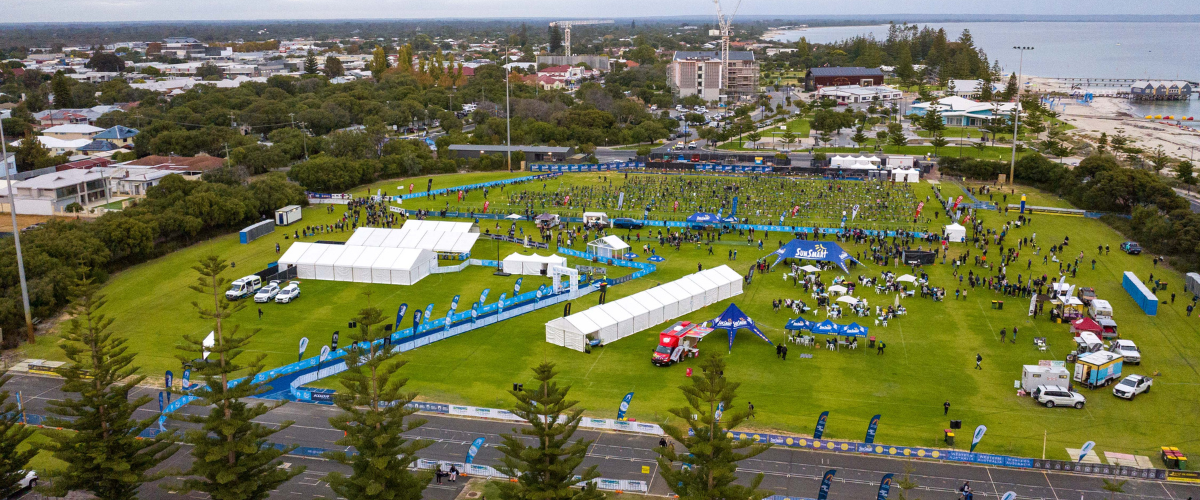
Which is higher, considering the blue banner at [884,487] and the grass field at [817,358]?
the blue banner at [884,487]

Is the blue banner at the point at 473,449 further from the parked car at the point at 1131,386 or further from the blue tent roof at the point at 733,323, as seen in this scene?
the parked car at the point at 1131,386

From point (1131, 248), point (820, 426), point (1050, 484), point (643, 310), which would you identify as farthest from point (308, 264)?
point (1131, 248)

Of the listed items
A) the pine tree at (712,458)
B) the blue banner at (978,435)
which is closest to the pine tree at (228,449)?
the pine tree at (712,458)

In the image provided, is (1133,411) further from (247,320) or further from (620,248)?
(247,320)

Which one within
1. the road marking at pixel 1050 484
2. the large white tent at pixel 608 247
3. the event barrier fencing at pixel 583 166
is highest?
the event barrier fencing at pixel 583 166


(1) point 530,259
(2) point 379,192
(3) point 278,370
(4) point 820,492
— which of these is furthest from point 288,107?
(4) point 820,492

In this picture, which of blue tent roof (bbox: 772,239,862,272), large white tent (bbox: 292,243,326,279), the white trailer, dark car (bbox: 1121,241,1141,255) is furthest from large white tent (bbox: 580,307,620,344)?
dark car (bbox: 1121,241,1141,255)

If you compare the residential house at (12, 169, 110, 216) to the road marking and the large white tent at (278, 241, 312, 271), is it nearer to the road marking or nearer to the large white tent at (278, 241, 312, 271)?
the large white tent at (278, 241, 312, 271)

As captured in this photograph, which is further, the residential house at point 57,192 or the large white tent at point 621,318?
the residential house at point 57,192
